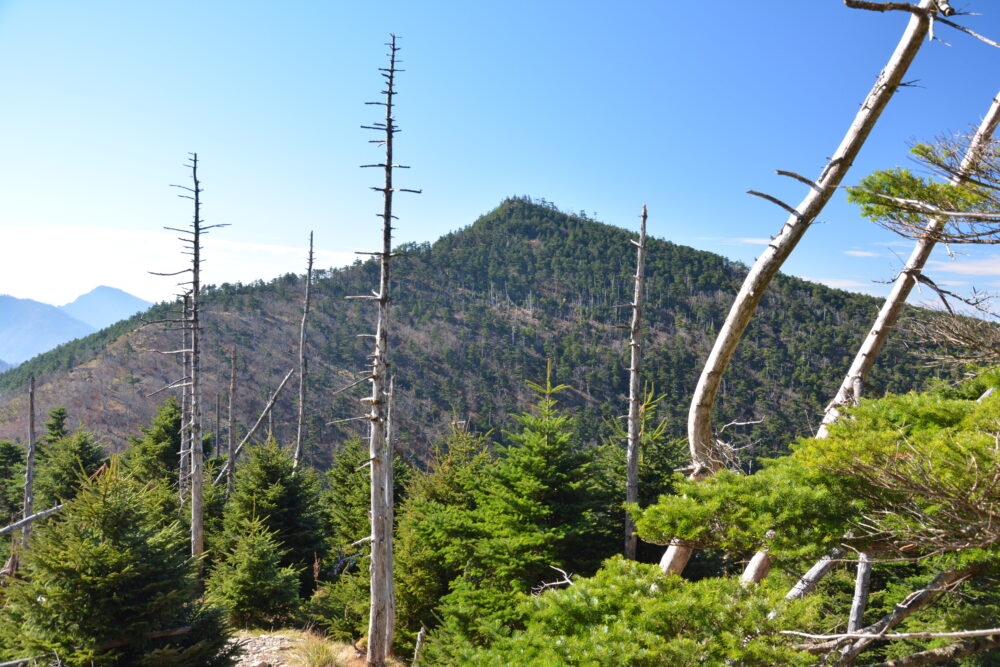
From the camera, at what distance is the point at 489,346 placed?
226 ft

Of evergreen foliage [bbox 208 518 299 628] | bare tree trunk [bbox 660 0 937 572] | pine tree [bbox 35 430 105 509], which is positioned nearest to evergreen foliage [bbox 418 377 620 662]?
evergreen foliage [bbox 208 518 299 628]

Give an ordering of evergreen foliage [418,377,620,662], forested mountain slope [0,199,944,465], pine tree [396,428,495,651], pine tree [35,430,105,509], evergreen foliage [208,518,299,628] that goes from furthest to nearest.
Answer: forested mountain slope [0,199,944,465] < pine tree [35,430,105,509] < evergreen foliage [208,518,299,628] < pine tree [396,428,495,651] < evergreen foliage [418,377,620,662]

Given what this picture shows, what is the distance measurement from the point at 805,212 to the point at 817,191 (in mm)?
145

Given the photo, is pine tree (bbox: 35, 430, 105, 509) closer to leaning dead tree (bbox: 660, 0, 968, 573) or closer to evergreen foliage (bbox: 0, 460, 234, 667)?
evergreen foliage (bbox: 0, 460, 234, 667)

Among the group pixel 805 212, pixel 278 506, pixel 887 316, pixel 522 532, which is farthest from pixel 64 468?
pixel 887 316

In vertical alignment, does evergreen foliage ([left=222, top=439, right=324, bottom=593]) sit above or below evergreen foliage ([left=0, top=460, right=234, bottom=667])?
below

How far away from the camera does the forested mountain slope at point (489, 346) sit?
4761 centimetres

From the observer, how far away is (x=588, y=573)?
8922 millimetres

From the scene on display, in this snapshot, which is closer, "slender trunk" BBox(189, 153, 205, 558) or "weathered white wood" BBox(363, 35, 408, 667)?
"weathered white wood" BBox(363, 35, 408, 667)

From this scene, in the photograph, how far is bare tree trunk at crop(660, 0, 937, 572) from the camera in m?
3.39

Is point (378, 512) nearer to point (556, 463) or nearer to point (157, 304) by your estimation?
point (556, 463)

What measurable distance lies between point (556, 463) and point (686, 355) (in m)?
60.3

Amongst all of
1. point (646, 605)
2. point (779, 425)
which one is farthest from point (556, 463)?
point (779, 425)

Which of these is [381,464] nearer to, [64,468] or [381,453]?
[381,453]
